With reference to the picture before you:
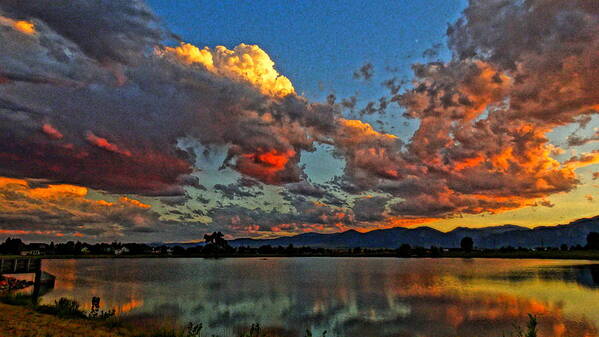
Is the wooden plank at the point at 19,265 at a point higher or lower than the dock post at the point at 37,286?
higher

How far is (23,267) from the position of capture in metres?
54.8

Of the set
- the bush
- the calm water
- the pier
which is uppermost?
the pier

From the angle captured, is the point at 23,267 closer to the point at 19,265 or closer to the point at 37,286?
the point at 19,265

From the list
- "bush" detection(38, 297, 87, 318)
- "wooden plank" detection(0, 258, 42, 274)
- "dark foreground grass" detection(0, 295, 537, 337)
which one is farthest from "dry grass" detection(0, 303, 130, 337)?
"wooden plank" detection(0, 258, 42, 274)

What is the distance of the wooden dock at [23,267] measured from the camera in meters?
51.6

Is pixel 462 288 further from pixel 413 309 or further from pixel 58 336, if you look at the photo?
pixel 58 336

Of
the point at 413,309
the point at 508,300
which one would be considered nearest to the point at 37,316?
the point at 413,309

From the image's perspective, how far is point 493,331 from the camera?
3469 centimetres

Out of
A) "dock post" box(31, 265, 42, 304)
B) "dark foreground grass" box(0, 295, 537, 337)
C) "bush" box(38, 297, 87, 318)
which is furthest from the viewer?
"dock post" box(31, 265, 42, 304)

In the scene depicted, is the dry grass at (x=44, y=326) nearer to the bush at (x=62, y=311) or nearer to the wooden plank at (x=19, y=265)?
the bush at (x=62, y=311)

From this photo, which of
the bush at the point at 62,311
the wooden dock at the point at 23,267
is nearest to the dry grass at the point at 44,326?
the bush at the point at 62,311

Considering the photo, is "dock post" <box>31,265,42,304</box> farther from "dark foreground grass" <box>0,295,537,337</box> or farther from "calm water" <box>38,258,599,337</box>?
"dark foreground grass" <box>0,295,537,337</box>

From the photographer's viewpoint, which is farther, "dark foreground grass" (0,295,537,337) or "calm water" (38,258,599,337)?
"calm water" (38,258,599,337)

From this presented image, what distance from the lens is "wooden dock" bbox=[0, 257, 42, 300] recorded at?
5159 centimetres
